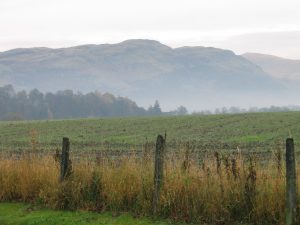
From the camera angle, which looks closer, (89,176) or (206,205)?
(206,205)

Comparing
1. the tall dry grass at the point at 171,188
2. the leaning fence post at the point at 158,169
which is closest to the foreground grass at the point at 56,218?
the tall dry grass at the point at 171,188

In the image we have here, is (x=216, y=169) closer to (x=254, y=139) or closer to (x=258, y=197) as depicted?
(x=258, y=197)

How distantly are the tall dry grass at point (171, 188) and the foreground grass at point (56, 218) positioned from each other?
461mm

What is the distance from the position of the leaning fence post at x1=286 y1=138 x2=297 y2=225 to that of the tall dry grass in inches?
14.8

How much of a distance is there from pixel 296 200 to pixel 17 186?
964cm

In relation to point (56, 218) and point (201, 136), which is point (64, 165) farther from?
point (201, 136)

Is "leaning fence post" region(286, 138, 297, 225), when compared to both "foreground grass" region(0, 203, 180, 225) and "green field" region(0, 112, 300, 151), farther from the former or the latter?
"green field" region(0, 112, 300, 151)

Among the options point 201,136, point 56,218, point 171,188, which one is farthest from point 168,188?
point 201,136

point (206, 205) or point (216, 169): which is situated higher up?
point (216, 169)

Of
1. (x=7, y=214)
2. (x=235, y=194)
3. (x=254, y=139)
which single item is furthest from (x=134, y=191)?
(x=254, y=139)

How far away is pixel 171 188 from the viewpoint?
14.6 metres

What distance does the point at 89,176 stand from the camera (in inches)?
644

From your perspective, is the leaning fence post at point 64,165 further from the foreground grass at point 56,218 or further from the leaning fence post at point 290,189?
the leaning fence post at point 290,189

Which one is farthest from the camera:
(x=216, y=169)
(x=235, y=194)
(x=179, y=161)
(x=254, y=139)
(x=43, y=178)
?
(x=254, y=139)
